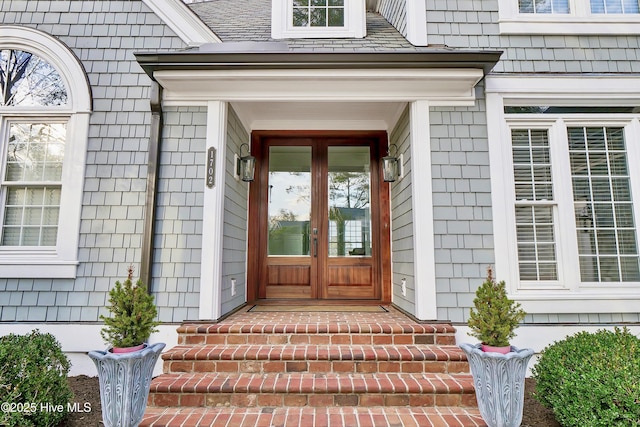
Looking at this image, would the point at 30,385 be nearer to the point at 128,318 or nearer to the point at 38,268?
the point at 128,318

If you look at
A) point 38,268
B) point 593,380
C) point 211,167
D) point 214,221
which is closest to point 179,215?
point 214,221

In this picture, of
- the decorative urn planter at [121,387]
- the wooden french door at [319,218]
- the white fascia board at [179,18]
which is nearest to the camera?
the decorative urn planter at [121,387]

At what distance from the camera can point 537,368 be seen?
108 inches

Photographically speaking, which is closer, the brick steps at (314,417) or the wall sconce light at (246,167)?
the brick steps at (314,417)

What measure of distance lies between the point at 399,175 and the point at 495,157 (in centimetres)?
108

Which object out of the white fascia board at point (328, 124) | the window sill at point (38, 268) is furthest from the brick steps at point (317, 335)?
the white fascia board at point (328, 124)

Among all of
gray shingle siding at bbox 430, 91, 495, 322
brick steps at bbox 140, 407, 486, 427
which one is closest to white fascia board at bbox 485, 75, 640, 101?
gray shingle siding at bbox 430, 91, 495, 322

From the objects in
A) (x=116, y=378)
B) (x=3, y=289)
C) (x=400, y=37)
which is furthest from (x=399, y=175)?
(x=3, y=289)

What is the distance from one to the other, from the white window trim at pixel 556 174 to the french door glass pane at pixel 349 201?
1.76m

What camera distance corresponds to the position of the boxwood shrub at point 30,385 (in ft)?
7.03

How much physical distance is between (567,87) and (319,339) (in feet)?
12.8

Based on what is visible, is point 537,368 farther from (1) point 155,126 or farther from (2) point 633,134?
(1) point 155,126

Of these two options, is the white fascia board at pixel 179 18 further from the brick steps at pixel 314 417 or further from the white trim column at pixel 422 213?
the brick steps at pixel 314 417

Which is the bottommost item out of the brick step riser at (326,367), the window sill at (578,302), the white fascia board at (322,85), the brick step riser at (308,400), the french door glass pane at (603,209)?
the brick step riser at (308,400)
